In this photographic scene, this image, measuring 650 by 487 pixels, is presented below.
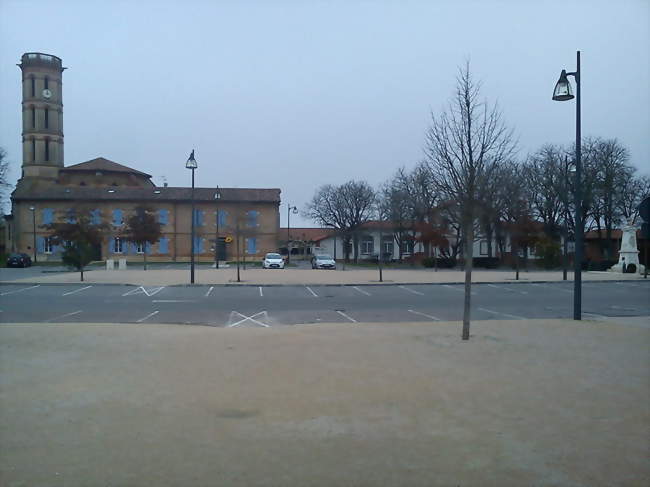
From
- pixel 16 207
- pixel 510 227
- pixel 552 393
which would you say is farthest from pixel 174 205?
pixel 552 393

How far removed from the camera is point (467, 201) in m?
10.6

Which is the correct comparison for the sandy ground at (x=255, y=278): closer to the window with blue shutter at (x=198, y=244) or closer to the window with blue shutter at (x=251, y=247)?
the window with blue shutter at (x=198, y=244)

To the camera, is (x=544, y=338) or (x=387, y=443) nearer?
(x=387, y=443)

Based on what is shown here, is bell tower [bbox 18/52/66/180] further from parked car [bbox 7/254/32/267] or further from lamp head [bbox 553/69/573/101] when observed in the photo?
lamp head [bbox 553/69/573/101]

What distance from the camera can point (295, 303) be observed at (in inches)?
745

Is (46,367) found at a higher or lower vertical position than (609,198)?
lower

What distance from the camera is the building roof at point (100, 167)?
70625mm

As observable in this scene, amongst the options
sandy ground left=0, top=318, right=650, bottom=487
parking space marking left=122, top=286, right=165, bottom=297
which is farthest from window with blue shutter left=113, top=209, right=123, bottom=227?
sandy ground left=0, top=318, right=650, bottom=487

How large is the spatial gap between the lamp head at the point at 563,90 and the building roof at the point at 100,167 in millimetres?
68158

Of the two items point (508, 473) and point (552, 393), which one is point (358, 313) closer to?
point (552, 393)

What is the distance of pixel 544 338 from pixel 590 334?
1289 mm

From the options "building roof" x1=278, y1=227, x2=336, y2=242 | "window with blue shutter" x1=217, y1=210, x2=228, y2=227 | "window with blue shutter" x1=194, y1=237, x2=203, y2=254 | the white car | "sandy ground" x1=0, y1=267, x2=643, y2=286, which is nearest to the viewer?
"sandy ground" x1=0, y1=267, x2=643, y2=286

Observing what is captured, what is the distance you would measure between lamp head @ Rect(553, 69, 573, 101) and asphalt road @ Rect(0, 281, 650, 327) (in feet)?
19.8

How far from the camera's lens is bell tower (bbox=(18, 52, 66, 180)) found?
65.9 meters
